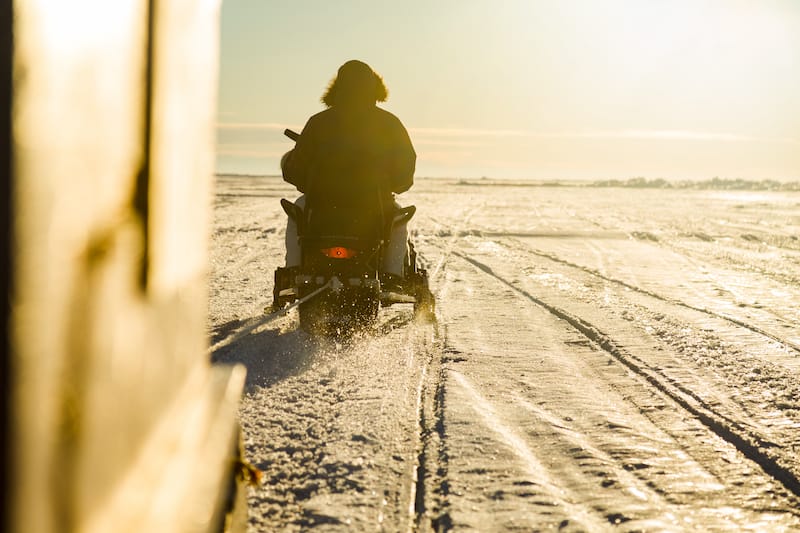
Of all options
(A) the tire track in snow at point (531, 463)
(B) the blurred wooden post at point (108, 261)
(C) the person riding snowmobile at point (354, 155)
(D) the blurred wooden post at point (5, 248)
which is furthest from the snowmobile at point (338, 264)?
(D) the blurred wooden post at point (5, 248)

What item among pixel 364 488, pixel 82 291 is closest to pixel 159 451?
pixel 82 291

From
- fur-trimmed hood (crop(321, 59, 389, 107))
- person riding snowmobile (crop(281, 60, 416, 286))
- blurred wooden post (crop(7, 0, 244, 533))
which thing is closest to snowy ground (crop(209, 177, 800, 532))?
person riding snowmobile (crop(281, 60, 416, 286))

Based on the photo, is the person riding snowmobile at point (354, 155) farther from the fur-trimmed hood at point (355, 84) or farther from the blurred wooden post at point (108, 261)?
the blurred wooden post at point (108, 261)

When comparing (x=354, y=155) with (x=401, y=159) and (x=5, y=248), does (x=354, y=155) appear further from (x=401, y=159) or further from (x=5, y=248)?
(x=5, y=248)

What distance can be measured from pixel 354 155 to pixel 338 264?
79 cm

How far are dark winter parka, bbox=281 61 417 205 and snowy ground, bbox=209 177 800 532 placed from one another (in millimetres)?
1072

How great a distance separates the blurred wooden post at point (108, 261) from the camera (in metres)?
0.83

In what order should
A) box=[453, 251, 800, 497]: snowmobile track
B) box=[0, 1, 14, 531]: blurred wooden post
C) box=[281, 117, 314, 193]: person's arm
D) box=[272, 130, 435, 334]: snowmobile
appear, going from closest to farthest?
box=[0, 1, 14, 531]: blurred wooden post, box=[453, 251, 800, 497]: snowmobile track, box=[272, 130, 435, 334]: snowmobile, box=[281, 117, 314, 193]: person's arm

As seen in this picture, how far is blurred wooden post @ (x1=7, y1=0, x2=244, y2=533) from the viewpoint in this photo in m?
0.83

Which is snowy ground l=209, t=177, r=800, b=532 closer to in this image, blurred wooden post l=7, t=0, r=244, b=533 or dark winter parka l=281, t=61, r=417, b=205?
dark winter parka l=281, t=61, r=417, b=205

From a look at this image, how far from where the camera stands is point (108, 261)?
42.2 inches

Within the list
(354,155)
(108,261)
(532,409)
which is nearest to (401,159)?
(354,155)

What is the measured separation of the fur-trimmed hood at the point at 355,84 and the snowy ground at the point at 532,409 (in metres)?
1.69

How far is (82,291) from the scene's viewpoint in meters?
0.97
